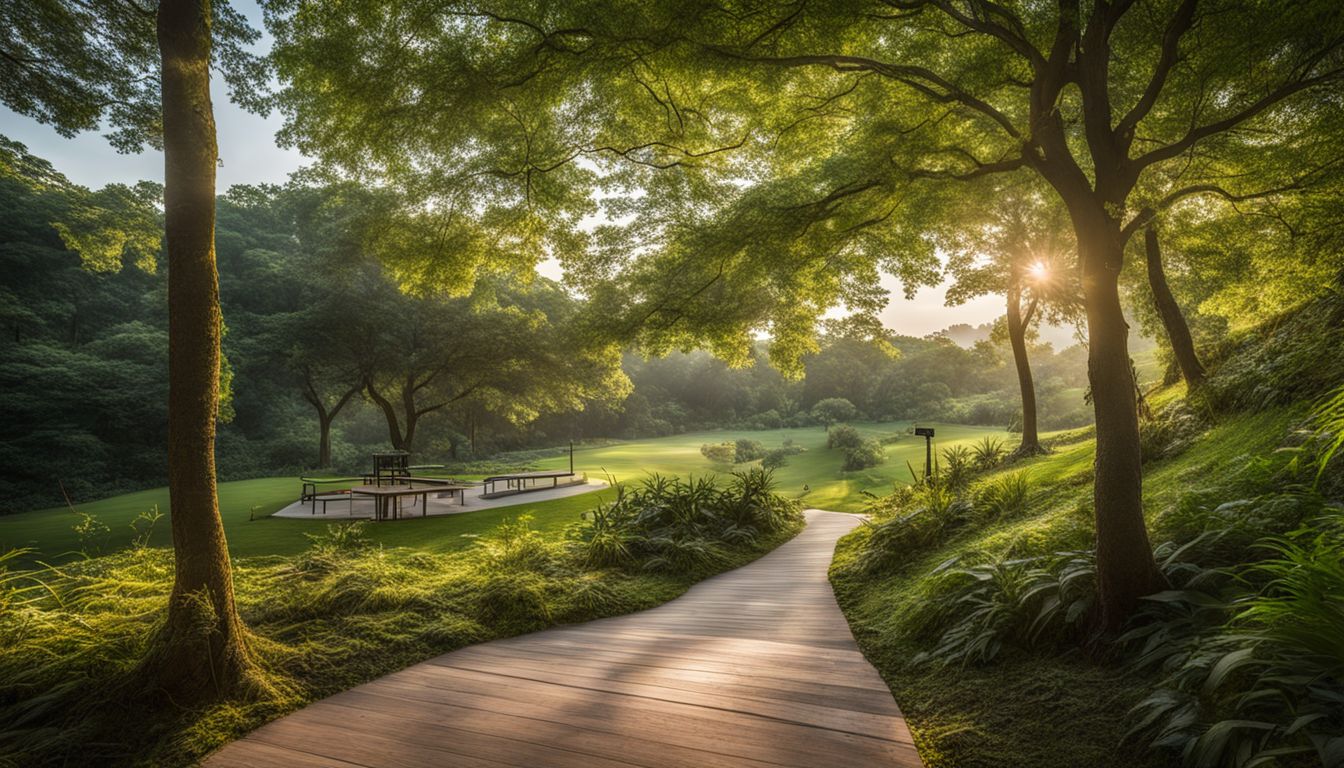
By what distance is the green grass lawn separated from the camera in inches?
372

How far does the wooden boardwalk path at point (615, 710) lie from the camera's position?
7.62 feet

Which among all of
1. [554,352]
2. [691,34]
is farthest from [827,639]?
[554,352]

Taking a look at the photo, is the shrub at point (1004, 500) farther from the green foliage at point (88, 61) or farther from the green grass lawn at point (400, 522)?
the green foliage at point (88, 61)

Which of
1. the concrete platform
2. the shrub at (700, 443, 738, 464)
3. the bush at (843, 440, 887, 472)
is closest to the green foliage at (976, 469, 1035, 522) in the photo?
the concrete platform

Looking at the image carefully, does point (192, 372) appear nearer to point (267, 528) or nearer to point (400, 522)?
point (400, 522)

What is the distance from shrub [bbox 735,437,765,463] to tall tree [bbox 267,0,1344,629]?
62.5 feet

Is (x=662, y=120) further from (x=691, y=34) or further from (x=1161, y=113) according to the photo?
(x=1161, y=113)

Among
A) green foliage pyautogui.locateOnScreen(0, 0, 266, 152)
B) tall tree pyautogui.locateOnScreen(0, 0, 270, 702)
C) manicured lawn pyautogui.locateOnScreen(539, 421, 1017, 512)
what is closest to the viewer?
tall tree pyautogui.locateOnScreen(0, 0, 270, 702)

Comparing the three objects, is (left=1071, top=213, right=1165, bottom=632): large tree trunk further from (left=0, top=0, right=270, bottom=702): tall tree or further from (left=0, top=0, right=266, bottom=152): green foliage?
(left=0, top=0, right=266, bottom=152): green foliage

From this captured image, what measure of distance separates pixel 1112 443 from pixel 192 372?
540cm

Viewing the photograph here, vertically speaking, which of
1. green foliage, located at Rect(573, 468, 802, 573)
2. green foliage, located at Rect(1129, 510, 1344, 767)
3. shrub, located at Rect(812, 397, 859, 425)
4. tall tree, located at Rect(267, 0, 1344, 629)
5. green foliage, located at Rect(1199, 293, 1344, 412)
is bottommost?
green foliage, located at Rect(573, 468, 802, 573)

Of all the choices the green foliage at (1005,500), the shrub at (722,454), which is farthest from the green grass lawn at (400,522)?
the green foliage at (1005,500)

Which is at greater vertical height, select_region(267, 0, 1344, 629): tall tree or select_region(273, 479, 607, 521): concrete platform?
select_region(267, 0, 1344, 629): tall tree

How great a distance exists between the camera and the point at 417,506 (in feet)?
43.7
